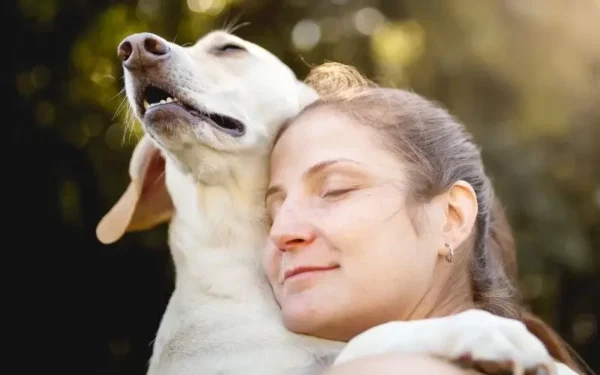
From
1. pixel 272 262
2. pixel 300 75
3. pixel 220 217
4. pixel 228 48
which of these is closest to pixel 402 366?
pixel 272 262

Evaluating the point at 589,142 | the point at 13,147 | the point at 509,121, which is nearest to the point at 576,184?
the point at 589,142

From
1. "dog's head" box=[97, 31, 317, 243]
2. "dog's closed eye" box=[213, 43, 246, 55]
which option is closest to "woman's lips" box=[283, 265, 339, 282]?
"dog's head" box=[97, 31, 317, 243]

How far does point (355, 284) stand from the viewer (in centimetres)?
174

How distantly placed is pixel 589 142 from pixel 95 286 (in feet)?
7.32

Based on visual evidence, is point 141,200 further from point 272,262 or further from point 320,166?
point 320,166

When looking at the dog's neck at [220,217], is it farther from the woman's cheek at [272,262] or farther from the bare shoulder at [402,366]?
the bare shoulder at [402,366]

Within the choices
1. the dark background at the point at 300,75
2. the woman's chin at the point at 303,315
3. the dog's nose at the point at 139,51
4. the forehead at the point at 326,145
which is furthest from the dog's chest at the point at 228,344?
the dark background at the point at 300,75

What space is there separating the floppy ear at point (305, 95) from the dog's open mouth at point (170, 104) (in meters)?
0.29

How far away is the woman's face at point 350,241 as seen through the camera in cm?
175

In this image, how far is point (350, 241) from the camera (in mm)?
1744

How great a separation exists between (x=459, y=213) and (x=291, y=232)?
39 centimetres

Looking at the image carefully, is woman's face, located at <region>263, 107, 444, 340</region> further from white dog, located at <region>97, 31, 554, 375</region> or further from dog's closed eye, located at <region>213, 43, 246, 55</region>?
dog's closed eye, located at <region>213, 43, 246, 55</region>

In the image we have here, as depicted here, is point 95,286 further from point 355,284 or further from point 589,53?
point 589,53

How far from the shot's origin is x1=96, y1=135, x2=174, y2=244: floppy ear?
2410mm
